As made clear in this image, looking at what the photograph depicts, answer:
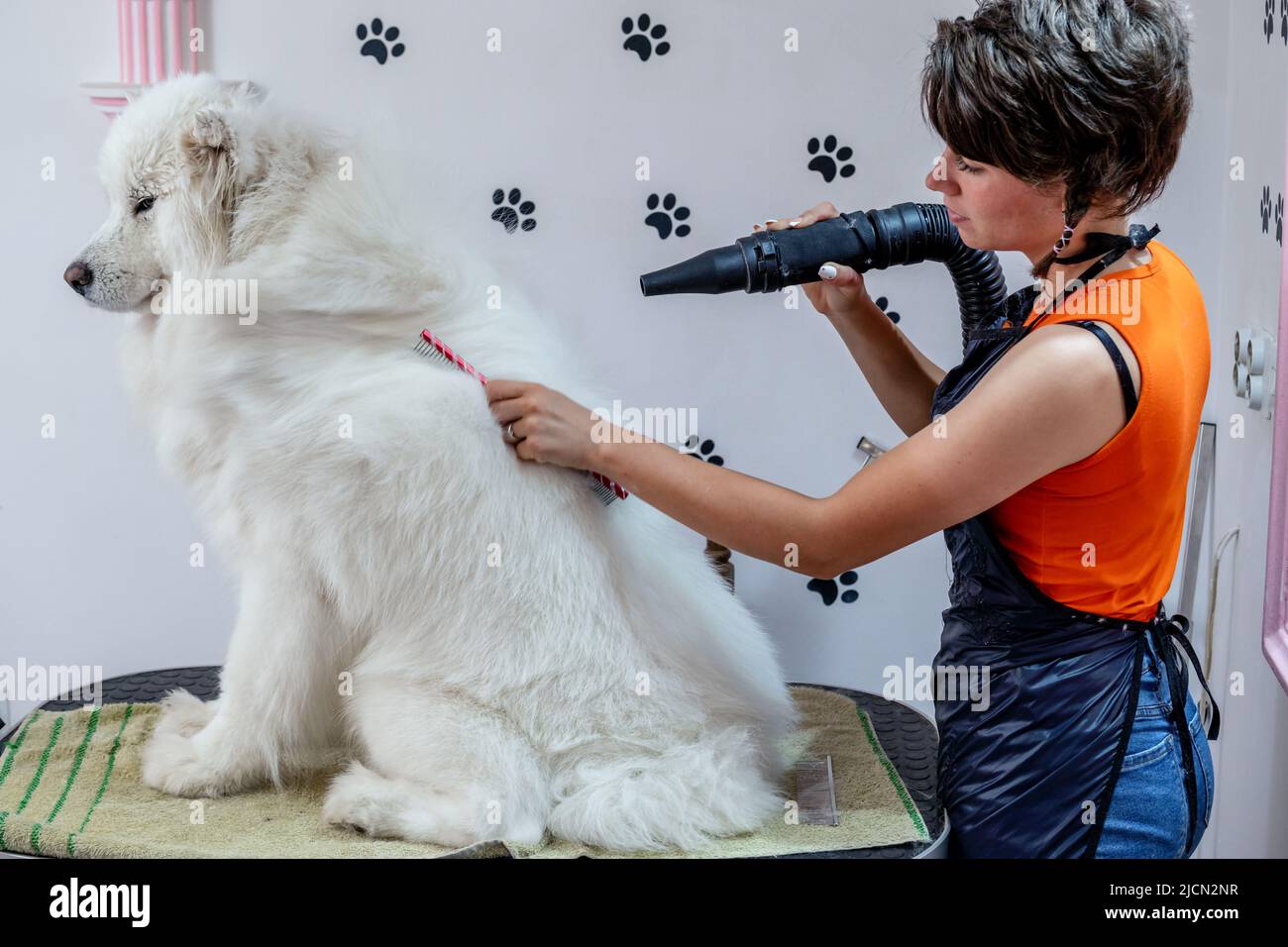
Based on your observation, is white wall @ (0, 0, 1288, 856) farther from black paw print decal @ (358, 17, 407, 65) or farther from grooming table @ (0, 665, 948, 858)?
grooming table @ (0, 665, 948, 858)

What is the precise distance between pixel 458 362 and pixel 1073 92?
0.78 meters

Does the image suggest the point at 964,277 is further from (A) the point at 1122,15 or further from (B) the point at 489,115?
(B) the point at 489,115

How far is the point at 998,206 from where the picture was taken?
46.8 inches

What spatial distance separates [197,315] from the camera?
144 cm

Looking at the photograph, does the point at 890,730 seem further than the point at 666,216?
No

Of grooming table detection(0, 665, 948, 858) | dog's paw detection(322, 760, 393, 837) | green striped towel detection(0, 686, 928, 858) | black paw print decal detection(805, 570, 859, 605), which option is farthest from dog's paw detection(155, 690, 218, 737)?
black paw print decal detection(805, 570, 859, 605)

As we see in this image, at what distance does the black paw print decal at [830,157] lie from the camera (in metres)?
2.42

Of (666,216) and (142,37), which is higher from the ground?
(142,37)

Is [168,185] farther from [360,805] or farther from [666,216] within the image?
[666,216]

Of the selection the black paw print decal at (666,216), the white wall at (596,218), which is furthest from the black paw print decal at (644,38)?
the black paw print decal at (666,216)

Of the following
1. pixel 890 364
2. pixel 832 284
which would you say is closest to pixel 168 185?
pixel 832 284

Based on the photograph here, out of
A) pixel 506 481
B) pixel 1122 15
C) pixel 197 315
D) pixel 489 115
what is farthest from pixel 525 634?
pixel 489 115

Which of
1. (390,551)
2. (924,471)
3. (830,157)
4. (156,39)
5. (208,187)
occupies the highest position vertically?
(156,39)
